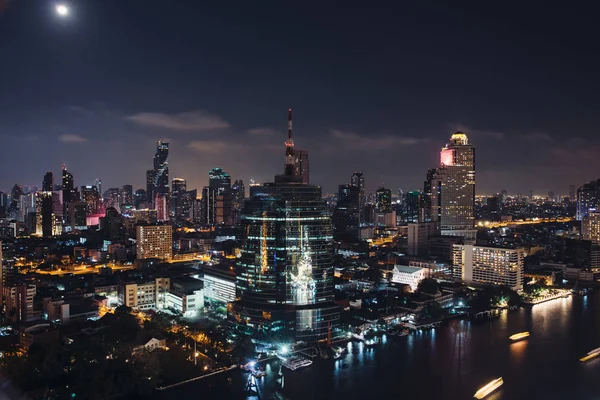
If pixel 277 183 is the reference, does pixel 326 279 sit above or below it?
below

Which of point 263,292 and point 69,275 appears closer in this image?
point 263,292

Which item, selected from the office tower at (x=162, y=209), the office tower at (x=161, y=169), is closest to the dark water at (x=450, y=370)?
the office tower at (x=162, y=209)

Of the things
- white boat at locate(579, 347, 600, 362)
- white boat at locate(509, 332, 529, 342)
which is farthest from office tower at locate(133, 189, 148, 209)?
white boat at locate(579, 347, 600, 362)

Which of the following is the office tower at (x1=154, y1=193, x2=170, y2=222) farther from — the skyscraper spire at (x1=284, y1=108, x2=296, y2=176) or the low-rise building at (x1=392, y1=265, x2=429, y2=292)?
the skyscraper spire at (x1=284, y1=108, x2=296, y2=176)

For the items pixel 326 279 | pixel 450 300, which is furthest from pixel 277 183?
pixel 450 300

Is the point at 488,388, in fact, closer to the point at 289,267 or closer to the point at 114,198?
the point at 289,267

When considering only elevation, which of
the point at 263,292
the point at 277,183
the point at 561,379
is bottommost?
the point at 561,379

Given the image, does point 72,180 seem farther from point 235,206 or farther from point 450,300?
point 450,300
